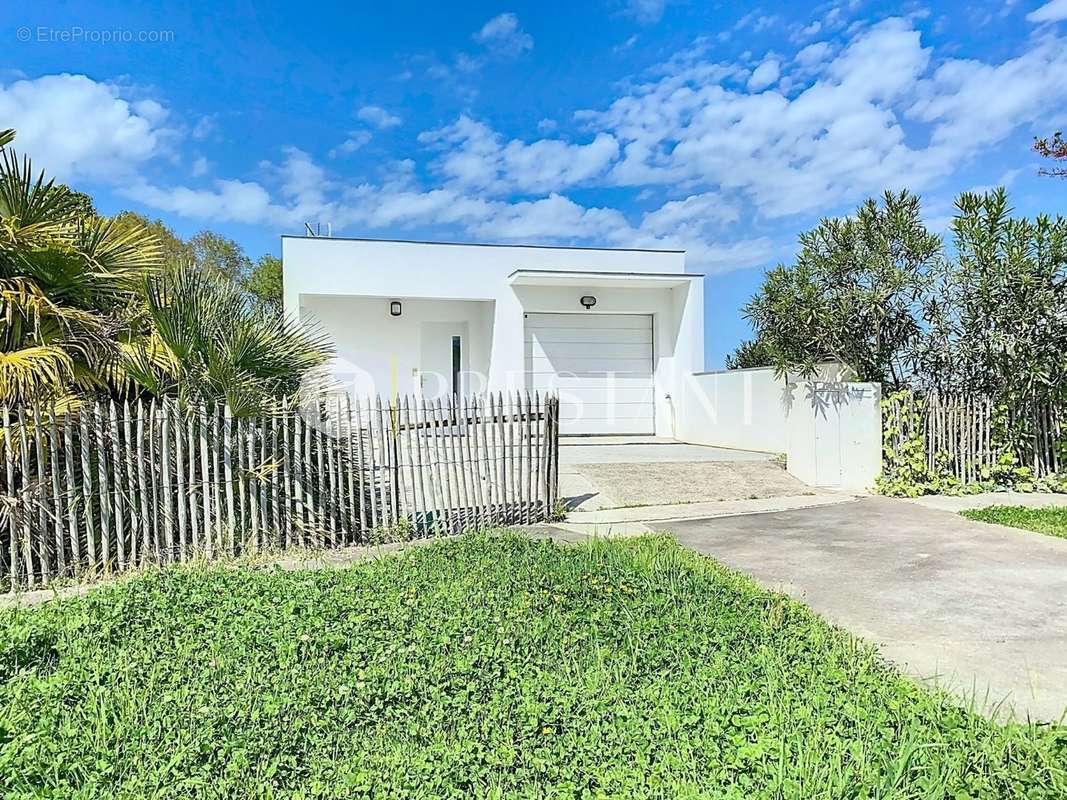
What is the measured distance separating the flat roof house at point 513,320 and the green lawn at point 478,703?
9.70 metres

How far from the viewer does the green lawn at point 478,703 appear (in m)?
2.52

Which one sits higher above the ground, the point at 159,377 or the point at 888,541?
the point at 159,377

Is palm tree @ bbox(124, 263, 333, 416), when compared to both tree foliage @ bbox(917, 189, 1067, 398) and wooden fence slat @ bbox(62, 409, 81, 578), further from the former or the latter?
tree foliage @ bbox(917, 189, 1067, 398)

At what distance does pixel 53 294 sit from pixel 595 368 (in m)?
10.6

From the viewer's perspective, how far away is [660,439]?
15.2 meters

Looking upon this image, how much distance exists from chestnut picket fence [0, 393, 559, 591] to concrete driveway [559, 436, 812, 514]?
1590 millimetres

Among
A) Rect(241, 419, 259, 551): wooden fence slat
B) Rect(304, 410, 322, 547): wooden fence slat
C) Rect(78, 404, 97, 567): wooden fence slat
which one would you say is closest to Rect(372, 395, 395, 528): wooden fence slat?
Rect(304, 410, 322, 547): wooden fence slat

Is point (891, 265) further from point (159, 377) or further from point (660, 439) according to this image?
point (159, 377)

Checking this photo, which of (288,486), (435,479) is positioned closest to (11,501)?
(288,486)

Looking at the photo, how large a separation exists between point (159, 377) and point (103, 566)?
5.66 ft

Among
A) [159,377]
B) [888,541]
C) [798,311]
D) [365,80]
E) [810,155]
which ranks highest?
[365,80]

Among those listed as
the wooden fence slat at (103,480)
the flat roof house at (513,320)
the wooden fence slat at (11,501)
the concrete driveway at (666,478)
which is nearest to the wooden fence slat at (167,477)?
the wooden fence slat at (103,480)

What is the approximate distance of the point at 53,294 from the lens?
6.25 m

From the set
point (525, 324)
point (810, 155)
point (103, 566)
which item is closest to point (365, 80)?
point (525, 324)
